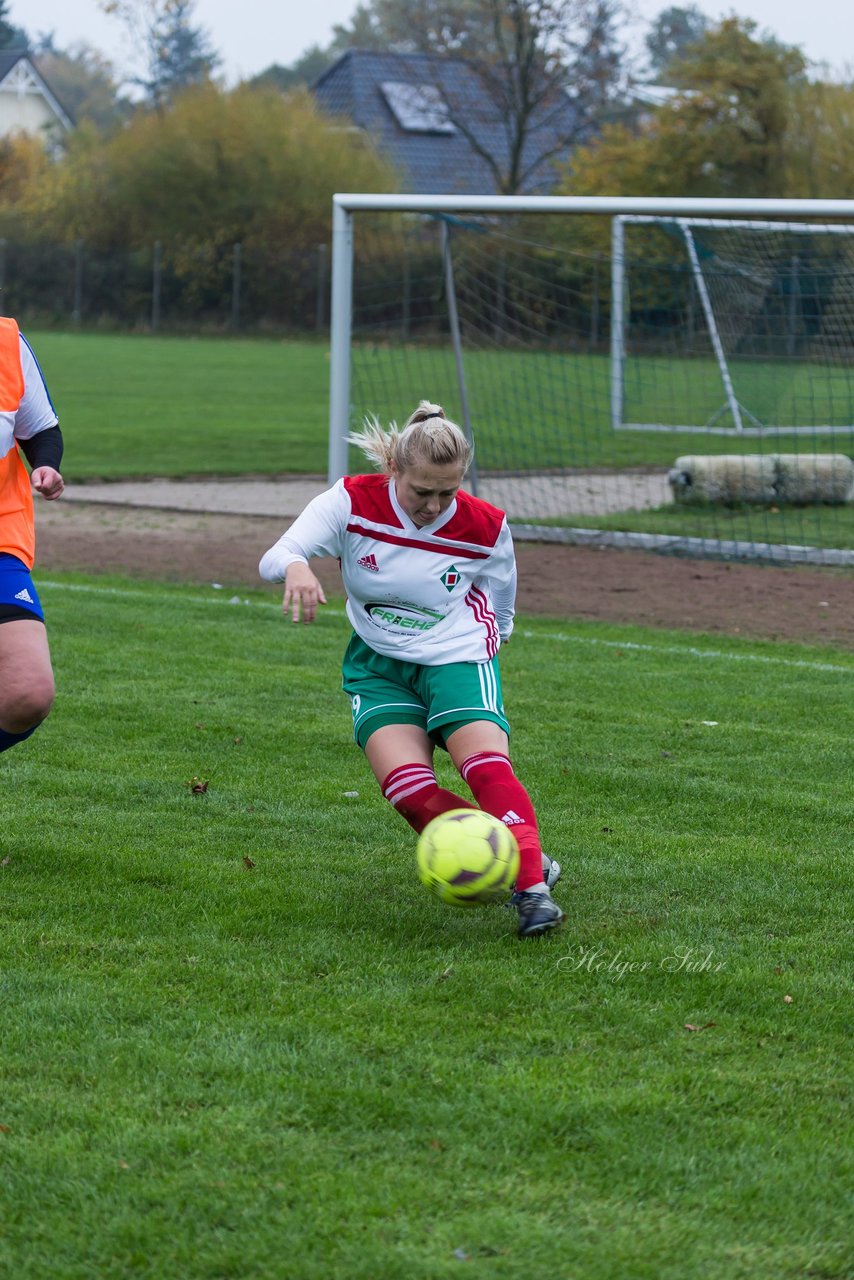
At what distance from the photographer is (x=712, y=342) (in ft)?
61.1

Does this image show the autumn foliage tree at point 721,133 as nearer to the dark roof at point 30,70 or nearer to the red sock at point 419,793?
the red sock at point 419,793

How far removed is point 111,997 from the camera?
360cm

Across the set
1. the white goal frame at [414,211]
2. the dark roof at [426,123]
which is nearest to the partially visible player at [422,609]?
the white goal frame at [414,211]

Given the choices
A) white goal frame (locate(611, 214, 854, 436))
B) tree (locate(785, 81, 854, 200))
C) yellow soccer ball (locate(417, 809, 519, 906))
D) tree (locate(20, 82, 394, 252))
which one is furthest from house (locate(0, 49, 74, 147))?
yellow soccer ball (locate(417, 809, 519, 906))

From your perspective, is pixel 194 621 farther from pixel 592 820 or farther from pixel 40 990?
pixel 40 990

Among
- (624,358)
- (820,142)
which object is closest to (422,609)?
(624,358)

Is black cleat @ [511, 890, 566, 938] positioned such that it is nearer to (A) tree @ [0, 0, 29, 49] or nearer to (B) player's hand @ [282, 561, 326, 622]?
(B) player's hand @ [282, 561, 326, 622]

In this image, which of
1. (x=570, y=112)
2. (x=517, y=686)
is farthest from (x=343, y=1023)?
(x=570, y=112)

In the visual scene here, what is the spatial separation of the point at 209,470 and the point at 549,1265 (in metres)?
13.2

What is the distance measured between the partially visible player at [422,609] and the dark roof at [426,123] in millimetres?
47023

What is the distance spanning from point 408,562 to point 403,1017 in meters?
1.45

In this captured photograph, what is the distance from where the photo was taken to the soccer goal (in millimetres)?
13992

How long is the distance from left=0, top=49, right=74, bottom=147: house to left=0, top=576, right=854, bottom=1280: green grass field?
6918 centimetres

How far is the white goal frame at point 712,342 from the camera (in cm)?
1603
